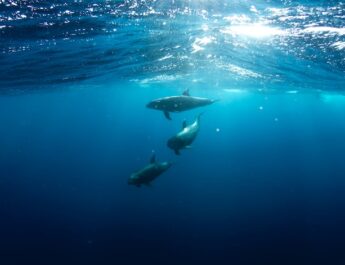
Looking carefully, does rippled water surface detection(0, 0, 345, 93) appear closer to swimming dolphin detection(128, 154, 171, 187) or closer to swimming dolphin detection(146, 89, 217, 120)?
swimming dolphin detection(146, 89, 217, 120)

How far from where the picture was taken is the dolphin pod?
8.10 m

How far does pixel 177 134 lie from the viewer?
7.98 meters

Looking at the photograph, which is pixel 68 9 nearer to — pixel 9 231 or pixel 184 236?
pixel 184 236

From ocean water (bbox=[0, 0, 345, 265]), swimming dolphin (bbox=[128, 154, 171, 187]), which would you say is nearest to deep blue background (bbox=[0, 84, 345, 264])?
ocean water (bbox=[0, 0, 345, 265])

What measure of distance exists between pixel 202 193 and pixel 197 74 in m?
12.1

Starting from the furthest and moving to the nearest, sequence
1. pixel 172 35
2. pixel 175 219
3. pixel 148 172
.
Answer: pixel 175 219 < pixel 172 35 < pixel 148 172

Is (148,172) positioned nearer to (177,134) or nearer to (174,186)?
(177,134)

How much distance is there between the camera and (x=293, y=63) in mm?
20188

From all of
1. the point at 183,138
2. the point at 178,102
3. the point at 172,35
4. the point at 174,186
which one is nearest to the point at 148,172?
the point at 183,138

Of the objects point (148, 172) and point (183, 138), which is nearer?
point (183, 138)

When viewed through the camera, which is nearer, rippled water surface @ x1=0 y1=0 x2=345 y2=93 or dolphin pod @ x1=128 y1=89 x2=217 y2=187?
dolphin pod @ x1=128 y1=89 x2=217 y2=187

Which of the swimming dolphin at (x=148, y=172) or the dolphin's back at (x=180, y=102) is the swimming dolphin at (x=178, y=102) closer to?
the dolphin's back at (x=180, y=102)

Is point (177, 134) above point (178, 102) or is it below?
below

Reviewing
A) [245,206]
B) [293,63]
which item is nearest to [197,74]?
[293,63]
